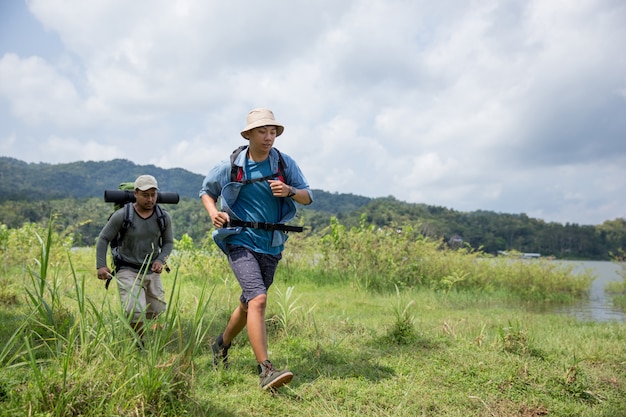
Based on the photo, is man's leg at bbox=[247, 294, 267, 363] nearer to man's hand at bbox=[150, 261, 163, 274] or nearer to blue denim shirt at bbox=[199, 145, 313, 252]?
blue denim shirt at bbox=[199, 145, 313, 252]

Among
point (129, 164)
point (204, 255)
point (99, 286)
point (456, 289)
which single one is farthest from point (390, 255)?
point (129, 164)

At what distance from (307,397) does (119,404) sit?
1397 mm

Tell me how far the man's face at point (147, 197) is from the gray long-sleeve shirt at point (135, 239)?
0.13 m

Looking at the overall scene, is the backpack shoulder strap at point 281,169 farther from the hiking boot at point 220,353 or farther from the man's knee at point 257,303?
the hiking boot at point 220,353

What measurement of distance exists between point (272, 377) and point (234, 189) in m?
1.44

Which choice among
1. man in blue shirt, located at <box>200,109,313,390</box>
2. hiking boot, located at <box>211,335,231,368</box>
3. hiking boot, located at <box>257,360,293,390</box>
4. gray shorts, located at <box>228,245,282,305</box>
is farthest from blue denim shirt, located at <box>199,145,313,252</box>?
hiking boot, located at <box>257,360,293,390</box>

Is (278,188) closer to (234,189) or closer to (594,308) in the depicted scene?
(234,189)

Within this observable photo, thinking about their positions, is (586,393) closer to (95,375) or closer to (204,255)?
(95,375)

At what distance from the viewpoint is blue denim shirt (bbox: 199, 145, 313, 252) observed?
13.6ft

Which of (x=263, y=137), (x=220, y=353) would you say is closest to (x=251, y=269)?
(x=220, y=353)

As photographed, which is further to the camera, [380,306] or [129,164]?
[129,164]

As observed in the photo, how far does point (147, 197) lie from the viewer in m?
5.07

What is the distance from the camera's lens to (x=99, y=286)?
9734 millimetres

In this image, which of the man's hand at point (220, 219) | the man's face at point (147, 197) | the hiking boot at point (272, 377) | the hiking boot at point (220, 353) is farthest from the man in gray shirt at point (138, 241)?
the hiking boot at point (272, 377)
